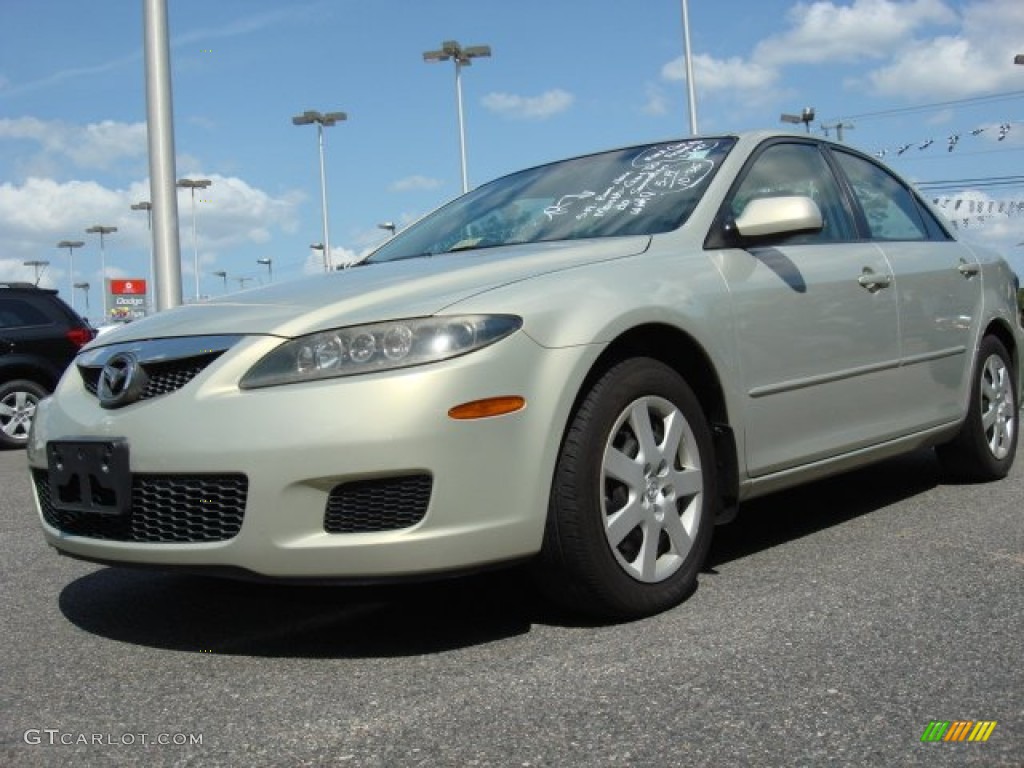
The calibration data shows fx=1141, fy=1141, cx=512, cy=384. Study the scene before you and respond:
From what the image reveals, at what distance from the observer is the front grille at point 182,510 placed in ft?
9.49

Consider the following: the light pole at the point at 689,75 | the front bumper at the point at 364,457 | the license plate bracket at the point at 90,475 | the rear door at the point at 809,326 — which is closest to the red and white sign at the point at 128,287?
the light pole at the point at 689,75

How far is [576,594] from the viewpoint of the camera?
3.09m

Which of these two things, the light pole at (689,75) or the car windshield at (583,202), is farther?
the light pole at (689,75)

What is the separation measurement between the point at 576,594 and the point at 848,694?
2.68ft

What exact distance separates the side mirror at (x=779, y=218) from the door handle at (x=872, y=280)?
63cm

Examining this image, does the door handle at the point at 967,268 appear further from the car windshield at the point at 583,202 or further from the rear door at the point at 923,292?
the car windshield at the point at 583,202

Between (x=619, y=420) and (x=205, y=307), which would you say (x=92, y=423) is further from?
(x=619, y=420)

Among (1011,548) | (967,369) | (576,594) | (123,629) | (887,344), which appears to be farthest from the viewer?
(967,369)

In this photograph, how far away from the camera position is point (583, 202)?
4090 millimetres

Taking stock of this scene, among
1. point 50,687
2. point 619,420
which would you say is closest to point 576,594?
point 619,420

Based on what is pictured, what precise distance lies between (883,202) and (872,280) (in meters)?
0.73

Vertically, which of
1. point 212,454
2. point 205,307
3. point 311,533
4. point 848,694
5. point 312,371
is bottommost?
point 848,694

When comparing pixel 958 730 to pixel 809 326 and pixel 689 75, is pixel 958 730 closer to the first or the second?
pixel 809 326

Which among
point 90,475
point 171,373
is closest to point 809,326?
point 171,373
